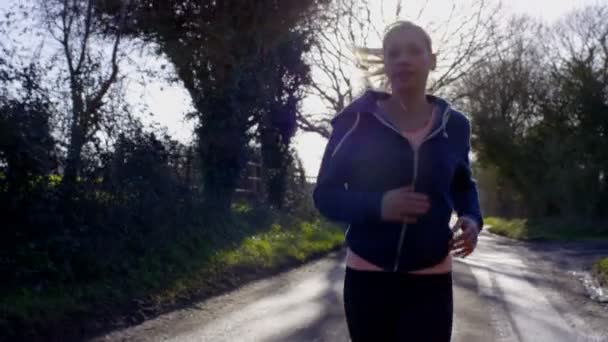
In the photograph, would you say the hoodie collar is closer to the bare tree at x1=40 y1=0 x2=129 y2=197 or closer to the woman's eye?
the woman's eye

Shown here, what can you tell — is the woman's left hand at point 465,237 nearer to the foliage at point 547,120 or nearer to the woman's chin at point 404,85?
the woman's chin at point 404,85

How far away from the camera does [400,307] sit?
2725 mm

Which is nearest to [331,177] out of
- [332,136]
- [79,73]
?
[332,136]

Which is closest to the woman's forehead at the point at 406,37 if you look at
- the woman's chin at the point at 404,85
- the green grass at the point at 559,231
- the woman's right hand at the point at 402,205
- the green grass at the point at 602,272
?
the woman's chin at the point at 404,85

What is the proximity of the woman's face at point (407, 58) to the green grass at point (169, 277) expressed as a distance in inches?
204

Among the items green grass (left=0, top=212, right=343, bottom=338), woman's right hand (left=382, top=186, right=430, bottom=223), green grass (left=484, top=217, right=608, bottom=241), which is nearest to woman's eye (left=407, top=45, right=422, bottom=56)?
woman's right hand (left=382, top=186, right=430, bottom=223)

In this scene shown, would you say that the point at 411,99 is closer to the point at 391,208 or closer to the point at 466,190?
the point at 466,190

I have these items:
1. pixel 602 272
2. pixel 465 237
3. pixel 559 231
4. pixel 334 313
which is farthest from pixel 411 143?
pixel 559 231

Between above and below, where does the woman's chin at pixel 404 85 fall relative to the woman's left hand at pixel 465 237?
above

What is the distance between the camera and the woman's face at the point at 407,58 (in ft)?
9.41

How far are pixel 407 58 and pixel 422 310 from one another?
3.07 ft

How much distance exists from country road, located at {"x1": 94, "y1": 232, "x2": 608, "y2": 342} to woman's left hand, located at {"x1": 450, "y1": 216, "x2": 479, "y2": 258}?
4724mm

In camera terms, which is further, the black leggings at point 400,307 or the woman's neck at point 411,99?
the woman's neck at point 411,99

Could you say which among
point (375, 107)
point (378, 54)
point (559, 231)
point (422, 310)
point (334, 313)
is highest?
point (378, 54)
